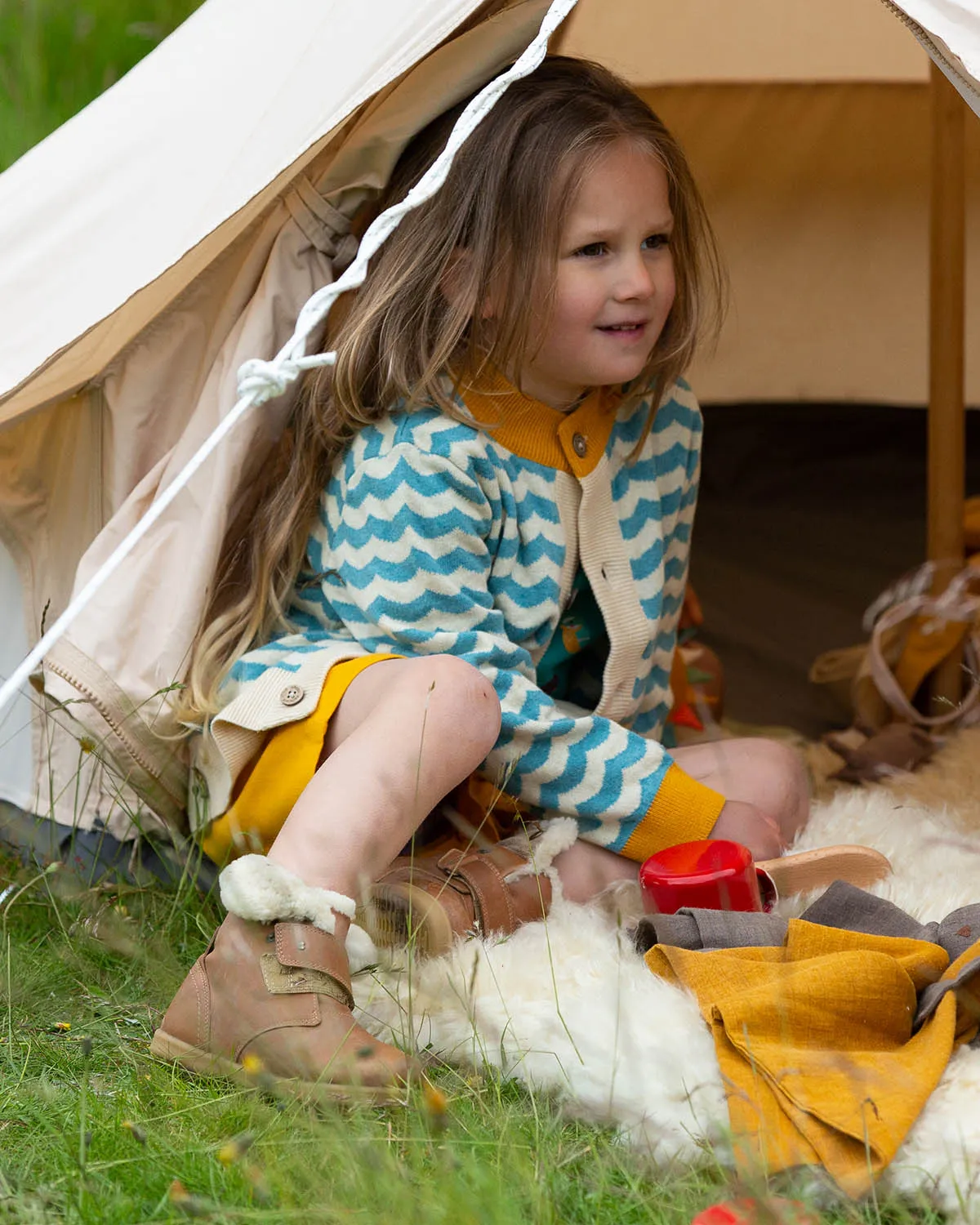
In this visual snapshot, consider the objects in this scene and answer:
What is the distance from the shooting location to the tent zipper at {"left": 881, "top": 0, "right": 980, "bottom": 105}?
3.47 ft

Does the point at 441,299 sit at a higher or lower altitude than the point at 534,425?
higher

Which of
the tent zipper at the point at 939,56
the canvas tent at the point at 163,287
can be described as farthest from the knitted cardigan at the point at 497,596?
the tent zipper at the point at 939,56

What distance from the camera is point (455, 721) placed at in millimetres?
1170

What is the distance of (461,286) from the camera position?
4.51ft

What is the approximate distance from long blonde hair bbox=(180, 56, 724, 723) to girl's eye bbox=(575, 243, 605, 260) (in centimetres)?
3

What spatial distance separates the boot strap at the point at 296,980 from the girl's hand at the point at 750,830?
1.46 feet

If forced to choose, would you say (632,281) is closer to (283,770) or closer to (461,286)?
(461,286)

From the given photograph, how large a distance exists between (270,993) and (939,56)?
831mm

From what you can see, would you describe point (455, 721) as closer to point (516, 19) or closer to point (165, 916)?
point (165, 916)

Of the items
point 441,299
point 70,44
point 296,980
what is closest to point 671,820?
point 296,980

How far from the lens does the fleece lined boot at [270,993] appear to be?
3.23ft

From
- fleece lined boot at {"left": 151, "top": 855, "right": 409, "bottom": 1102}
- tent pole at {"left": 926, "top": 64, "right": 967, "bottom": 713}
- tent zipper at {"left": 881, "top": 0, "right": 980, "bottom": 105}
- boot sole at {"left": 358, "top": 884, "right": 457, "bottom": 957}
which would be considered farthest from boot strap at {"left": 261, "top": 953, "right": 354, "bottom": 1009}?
tent pole at {"left": 926, "top": 64, "right": 967, "bottom": 713}

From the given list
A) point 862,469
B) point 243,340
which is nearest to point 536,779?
point 243,340

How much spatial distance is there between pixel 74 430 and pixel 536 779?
576 mm
